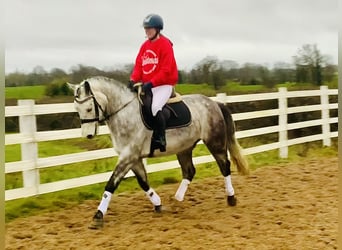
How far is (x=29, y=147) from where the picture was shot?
298cm

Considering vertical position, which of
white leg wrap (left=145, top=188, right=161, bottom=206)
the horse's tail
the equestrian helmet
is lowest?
white leg wrap (left=145, top=188, right=161, bottom=206)

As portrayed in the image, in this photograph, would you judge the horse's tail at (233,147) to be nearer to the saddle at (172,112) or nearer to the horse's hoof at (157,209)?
the saddle at (172,112)

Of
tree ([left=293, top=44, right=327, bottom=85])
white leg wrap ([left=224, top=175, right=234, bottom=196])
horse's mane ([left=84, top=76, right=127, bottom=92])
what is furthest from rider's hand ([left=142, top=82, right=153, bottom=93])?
tree ([left=293, top=44, right=327, bottom=85])

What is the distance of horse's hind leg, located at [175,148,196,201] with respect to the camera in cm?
334

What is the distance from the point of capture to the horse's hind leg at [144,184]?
10.3 feet

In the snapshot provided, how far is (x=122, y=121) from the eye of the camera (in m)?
3.01

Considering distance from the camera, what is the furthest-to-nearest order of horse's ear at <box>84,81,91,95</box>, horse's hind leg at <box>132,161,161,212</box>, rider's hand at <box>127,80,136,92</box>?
horse's hind leg at <box>132,161,161,212</box> → rider's hand at <box>127,80,136,92</box> → horse's ear at <box>84,81,91,95</box>

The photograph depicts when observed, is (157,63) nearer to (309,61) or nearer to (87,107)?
(87,107)

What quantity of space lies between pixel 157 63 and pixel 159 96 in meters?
0.23

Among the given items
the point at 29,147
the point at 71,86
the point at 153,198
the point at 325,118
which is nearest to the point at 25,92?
the point at 71,86

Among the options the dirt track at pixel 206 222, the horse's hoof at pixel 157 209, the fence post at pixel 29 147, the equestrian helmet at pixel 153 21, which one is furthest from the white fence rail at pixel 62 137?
the equestrian helmet at pixel 153 21

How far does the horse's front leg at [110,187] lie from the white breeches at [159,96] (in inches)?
13.0

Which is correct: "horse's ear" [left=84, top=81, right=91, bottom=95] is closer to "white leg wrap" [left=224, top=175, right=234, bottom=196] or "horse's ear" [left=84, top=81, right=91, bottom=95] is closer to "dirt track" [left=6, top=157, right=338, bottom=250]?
"dirt track" [left=6, top=157, right=338, bottom=250]

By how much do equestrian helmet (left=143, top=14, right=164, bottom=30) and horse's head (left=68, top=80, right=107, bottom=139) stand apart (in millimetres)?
451
